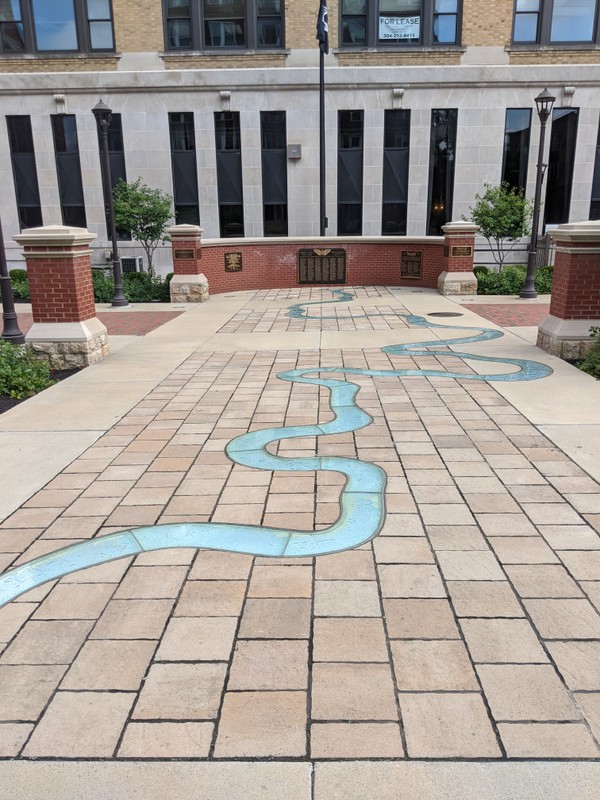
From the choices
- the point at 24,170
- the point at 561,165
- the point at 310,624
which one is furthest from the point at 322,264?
the point at 310,624

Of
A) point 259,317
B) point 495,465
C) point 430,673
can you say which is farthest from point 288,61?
point 430,673

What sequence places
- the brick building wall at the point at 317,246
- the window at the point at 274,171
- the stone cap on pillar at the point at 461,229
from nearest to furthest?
the stone cap on pillar at the point at 461,229, the brick building wall at the point at 317,246, the window at the point at 274,171

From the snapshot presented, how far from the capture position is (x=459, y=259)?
56.0 feet

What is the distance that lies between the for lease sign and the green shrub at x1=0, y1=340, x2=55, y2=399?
70.9 feet

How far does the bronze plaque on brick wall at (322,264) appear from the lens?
1975 cm

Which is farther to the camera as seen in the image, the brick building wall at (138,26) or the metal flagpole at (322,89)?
the brick building wall at (138,26)

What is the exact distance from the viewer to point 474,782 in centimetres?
214

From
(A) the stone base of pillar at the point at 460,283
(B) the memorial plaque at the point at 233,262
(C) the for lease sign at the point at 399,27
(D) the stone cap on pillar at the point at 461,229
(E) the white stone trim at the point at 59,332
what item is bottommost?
(A) the stone base of pillar at the point at 460,283

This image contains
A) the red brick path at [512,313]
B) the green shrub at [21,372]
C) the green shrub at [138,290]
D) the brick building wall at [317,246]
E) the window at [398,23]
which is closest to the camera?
the green shrub at [21,372]

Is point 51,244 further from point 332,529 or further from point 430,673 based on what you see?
point 430,673

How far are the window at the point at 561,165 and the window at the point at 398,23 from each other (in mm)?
5173

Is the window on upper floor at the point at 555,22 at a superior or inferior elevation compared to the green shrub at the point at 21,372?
superior

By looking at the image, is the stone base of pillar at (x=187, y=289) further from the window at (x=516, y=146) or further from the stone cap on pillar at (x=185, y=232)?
the window at (x=516, y=146)

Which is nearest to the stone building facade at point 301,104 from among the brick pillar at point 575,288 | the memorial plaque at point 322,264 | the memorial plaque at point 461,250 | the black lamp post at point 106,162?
the memorial plaque at point 322,264
